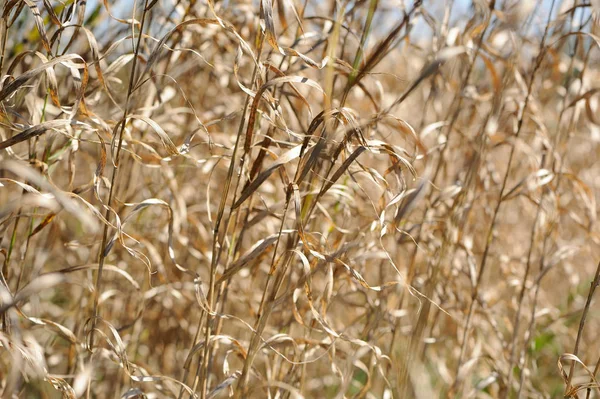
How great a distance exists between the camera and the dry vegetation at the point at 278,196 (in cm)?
85

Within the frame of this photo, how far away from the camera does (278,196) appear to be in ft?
5.17

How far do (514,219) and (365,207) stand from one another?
1.34 meters

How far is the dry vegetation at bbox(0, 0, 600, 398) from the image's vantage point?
85 cm

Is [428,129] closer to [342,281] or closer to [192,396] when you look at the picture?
[342,281]

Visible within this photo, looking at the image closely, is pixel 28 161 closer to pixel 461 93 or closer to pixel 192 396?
pixel 192 396

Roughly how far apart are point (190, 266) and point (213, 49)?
63 cm

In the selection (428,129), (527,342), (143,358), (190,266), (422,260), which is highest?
(428,129)

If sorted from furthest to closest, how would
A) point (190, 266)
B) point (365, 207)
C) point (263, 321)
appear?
point (190, 266) < point (365, 207) < point (263, 321)

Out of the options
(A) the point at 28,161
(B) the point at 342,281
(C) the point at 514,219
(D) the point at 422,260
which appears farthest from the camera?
(C) the point at 514,219

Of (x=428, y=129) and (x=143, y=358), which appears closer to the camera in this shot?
(x=428, y=129)

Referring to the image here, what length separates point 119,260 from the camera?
1.64 m

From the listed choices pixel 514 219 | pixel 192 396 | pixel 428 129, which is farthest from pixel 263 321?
pixel 514 219

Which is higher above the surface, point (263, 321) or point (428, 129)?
point (428, 129)

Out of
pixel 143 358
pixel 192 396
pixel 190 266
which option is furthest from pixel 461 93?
pixel 143 358
